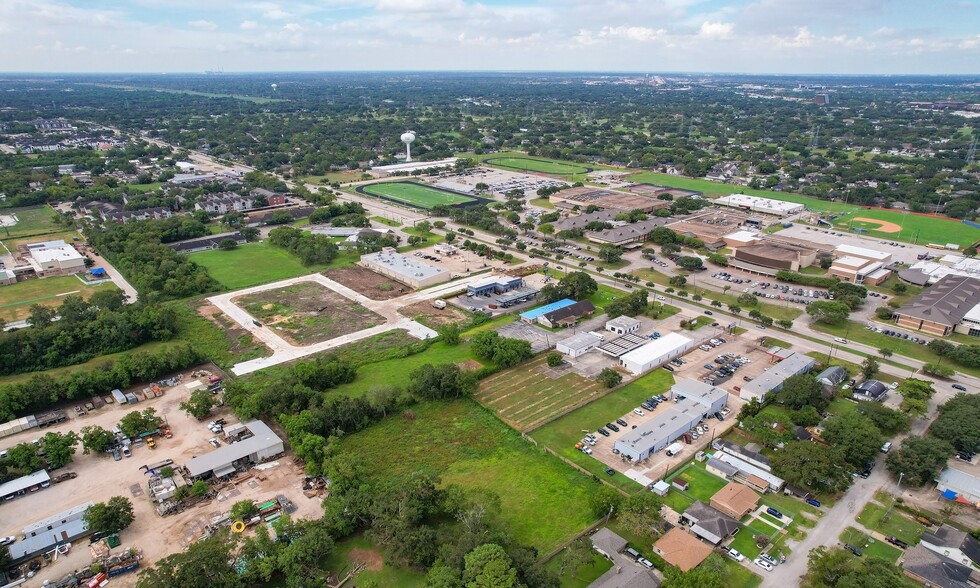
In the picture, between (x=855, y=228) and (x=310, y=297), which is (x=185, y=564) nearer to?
(x=310, y=297)

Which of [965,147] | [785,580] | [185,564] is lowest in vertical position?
[785,580]

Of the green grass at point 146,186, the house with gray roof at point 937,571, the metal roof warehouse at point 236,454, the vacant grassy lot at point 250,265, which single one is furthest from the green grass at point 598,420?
the green grass at point 146,186

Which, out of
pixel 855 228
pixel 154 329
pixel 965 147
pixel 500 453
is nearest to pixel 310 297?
pixel 154 329

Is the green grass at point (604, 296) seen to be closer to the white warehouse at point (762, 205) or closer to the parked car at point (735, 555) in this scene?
the parked car at point (735, 555)

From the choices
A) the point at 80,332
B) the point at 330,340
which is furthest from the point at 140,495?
the point at 80,332

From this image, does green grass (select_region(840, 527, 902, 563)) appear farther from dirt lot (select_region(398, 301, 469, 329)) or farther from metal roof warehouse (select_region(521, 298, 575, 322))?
dirt lot (select_region(398, 301, 469, 329))

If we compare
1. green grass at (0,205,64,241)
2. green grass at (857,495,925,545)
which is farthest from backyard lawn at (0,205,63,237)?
green grass at (857,495,925,545)

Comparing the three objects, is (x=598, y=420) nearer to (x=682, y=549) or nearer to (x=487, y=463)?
(x=487, y=463)
